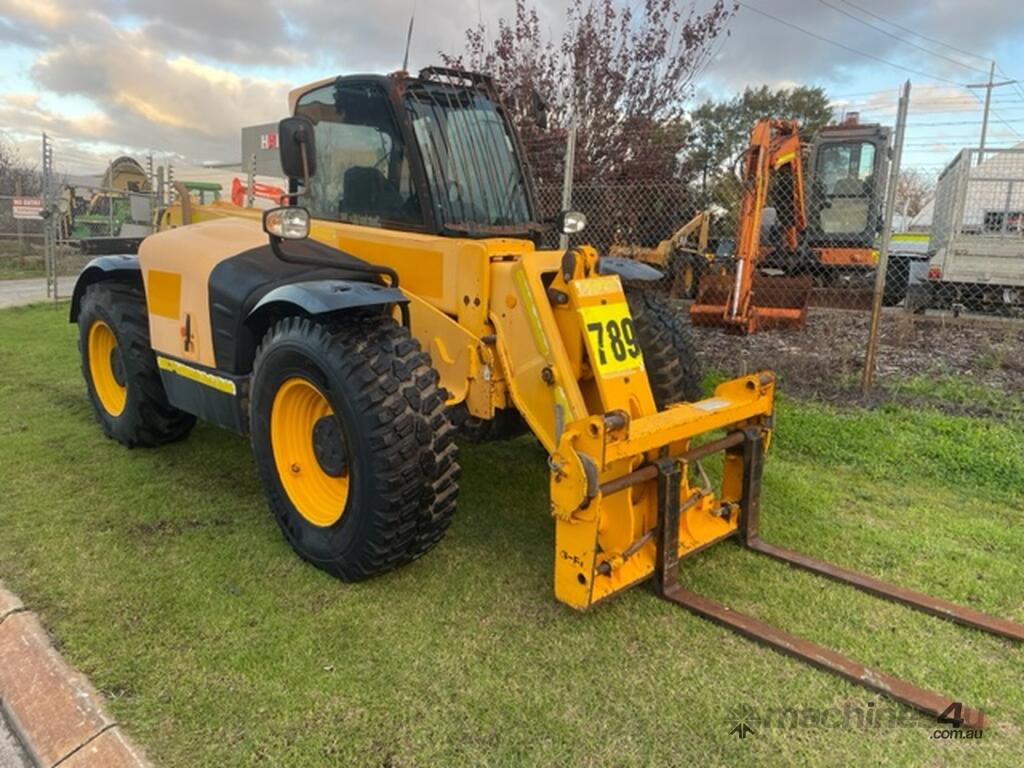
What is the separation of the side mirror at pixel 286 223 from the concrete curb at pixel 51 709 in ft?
6.15

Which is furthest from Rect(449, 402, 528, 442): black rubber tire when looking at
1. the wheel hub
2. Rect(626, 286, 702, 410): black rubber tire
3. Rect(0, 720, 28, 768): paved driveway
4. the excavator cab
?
the excavator cab

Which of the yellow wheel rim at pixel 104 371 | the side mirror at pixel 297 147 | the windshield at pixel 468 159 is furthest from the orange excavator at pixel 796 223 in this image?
the yellow wheel rim at pixel 104 371

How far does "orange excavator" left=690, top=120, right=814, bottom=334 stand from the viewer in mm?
8430

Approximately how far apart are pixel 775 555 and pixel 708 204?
30.6ft

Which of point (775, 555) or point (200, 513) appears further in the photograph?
point (200, 513)

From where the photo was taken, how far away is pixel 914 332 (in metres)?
9.12

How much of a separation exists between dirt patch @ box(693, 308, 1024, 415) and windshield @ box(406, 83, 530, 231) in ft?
11.3

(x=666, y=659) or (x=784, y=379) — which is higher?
(x=784, y=379)

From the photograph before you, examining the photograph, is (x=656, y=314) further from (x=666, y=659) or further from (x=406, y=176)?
(x=666, y=659)

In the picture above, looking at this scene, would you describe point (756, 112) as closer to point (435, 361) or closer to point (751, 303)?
point (751, 303)

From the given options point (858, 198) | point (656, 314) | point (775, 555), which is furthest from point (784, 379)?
point (858, 198)

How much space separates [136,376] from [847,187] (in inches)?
457

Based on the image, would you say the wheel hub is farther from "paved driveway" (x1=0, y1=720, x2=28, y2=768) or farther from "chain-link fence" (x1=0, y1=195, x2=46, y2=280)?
"chain-link fence" (x1=0, y1=195, x2=46, y2=280)

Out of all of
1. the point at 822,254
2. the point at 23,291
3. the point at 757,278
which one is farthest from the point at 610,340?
the point at 23,291
